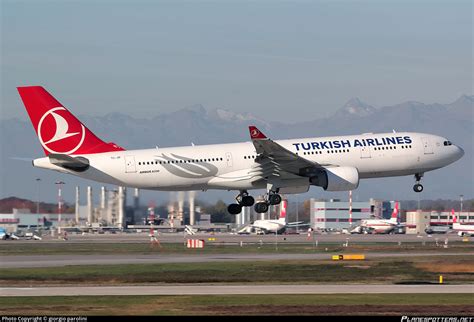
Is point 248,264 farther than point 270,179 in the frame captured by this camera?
No

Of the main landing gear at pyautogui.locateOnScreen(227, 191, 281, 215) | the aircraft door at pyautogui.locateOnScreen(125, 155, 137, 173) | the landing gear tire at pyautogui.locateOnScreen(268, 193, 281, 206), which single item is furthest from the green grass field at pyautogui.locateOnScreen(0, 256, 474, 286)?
the aircraft door at pyautogui.locateOnScreen(125, 155, 137, 173)

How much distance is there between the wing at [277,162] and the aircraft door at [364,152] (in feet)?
10.7

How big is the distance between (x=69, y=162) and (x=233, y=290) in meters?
29.2

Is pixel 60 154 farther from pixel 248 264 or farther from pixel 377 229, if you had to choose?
pixel 377 229

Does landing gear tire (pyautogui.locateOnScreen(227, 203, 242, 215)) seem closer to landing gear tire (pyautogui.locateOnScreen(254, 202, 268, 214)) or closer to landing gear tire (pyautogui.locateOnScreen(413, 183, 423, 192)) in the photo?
landing gear tire (pyautogui.locateOnScreen(254, 202, 268, 214))

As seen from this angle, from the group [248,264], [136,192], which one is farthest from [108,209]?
[248,264]

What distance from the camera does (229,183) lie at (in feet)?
255

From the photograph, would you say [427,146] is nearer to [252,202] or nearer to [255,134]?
[252,202]

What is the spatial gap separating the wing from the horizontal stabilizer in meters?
14.0

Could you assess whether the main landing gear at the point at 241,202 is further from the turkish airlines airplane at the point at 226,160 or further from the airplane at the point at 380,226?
the airplane at the point at 380,226

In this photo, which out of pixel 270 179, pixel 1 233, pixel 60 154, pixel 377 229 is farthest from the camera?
pixel 377 229

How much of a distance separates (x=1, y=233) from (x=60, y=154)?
5253cm

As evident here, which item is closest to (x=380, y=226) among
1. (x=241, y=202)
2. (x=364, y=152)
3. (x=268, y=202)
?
(x=241, y=202)

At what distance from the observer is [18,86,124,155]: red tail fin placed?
77062mm
